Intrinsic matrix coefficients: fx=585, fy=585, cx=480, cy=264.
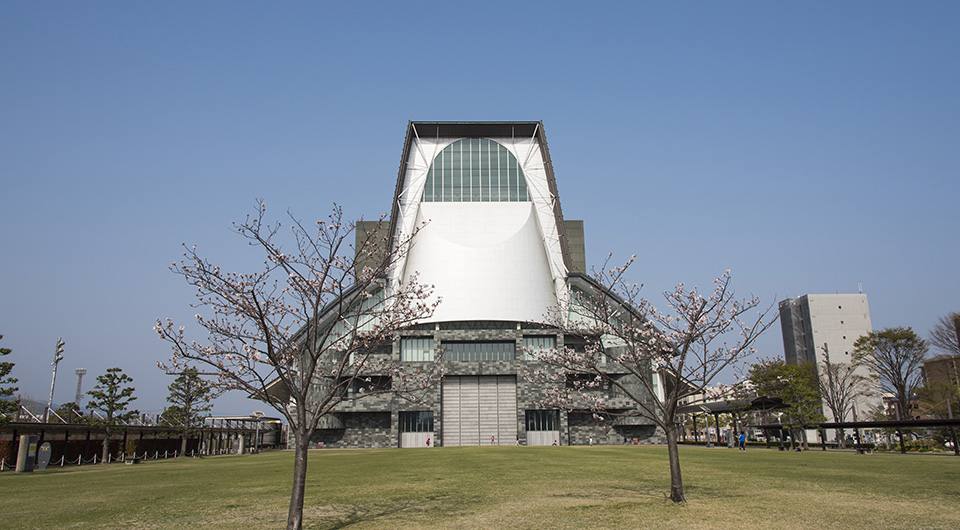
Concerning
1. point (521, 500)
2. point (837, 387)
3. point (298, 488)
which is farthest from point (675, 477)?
point (837, 387)

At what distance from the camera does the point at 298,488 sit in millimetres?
11656

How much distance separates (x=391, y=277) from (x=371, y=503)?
62.0m

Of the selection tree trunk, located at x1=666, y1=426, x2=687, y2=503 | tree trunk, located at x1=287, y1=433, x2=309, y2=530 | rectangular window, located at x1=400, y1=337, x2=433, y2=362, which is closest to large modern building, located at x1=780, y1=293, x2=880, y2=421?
rectangular window, located at x1=400, y1=337, x2=433, y2=362

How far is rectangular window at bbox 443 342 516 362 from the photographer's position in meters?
68.9

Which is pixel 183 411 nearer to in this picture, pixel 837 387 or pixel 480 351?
pixel 480 351

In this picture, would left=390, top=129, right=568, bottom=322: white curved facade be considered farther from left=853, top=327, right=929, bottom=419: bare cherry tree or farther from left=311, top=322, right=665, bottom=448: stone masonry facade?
left=853, top=327, right=929, bottom=419: bare cherry tree

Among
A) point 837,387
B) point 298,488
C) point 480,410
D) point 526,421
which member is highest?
point 837,387

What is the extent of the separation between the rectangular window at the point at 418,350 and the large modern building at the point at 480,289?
120 mm

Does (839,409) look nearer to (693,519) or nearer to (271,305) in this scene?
(693,519)

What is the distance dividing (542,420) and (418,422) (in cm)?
1428

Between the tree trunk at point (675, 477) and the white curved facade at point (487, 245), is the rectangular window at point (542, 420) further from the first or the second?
the tree trunk at point (675, 477)

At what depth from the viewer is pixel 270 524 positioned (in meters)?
12.8

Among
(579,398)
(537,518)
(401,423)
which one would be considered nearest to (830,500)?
(537,518)

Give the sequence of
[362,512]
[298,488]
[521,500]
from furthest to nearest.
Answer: [521,500] → [362,512] → [298,488]
